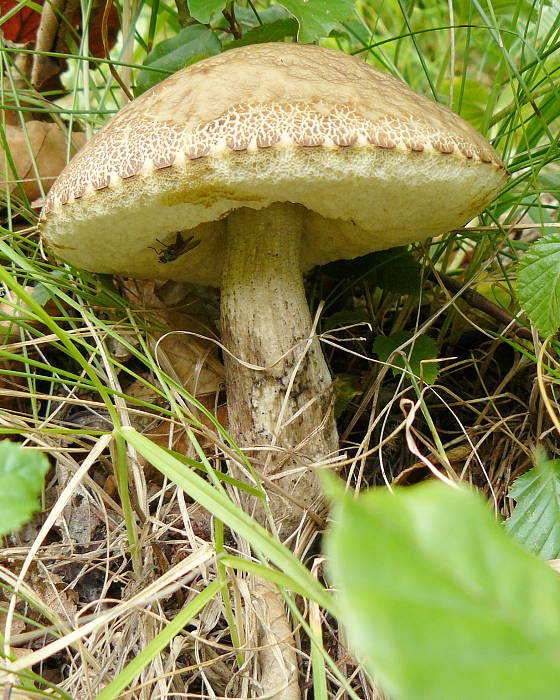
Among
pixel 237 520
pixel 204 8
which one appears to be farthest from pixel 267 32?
pixel 237 520

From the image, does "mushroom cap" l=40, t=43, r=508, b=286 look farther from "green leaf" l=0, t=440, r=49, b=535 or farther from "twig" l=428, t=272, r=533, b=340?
"green leaf" l=0, t=440, r=49, b=535

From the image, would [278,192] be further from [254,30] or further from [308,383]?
[254,30]

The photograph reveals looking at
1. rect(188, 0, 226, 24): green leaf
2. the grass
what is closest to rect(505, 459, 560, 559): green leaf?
the grass

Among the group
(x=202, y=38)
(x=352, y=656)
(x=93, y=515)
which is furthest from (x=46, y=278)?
(x=352, y=656)

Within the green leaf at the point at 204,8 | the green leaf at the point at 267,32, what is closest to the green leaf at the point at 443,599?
the green leaf at the point at 204,8

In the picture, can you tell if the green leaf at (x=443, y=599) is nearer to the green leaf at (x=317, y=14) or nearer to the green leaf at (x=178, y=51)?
the green leaf at (x=317, y=14)

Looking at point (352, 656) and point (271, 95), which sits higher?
point (271, 95)

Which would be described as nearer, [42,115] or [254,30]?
[254,30]
